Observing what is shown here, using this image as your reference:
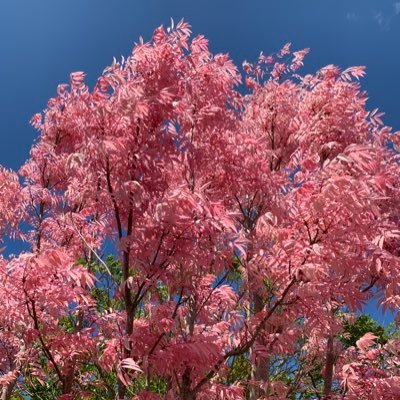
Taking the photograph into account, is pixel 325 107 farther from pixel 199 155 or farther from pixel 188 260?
pixel 188 260

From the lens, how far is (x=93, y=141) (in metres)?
4.22

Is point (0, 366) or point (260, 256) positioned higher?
point (260, 256)

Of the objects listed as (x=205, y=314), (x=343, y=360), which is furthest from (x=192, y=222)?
(x=343, y=360)

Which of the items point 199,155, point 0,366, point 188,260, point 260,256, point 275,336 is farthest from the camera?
point 0,366

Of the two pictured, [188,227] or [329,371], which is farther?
[329,371]

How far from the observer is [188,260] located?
4445 millimetres

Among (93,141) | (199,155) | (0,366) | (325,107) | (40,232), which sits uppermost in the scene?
(325,107)

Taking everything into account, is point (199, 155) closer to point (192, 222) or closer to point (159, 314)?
point (192, 222)

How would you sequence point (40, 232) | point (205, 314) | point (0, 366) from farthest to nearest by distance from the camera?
point (40, 232) < point (0, 366) < point (205, 314)

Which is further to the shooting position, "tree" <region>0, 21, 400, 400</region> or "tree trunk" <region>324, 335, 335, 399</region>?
"tree trunk" <region>324, 335, 335, 399</region>

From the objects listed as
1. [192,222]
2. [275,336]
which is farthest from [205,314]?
[192,222]

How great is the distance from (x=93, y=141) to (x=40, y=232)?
5194 mm

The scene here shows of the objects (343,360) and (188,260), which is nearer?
(188,260)

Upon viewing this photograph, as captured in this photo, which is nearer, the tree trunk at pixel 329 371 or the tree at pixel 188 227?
the tree at pixel 188 227
